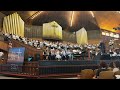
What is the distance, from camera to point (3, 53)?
5.27 m

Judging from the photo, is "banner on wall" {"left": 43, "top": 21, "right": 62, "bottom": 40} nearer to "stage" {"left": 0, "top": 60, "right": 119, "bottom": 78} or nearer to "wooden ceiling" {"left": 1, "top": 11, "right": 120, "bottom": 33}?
"wooden ceiling" {"left": 1, "top": 11, "right": 120, "bottom": 33}

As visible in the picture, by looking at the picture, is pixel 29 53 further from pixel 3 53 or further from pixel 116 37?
pixel 116 37

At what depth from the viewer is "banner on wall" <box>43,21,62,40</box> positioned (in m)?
5.55

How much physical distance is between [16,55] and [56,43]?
1122 millimetres

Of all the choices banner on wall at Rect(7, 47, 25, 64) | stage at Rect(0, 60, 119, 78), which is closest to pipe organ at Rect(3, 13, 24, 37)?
banner on wall at Rect(7, 47, 25, 64)

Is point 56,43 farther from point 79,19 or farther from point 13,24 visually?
point 13,24

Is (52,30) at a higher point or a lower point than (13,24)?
lower

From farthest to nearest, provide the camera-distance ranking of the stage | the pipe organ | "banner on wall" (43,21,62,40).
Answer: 1. "banner on wall" (43,21,62,40)
2. the pipe organ
3. the stage

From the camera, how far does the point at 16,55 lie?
530cm

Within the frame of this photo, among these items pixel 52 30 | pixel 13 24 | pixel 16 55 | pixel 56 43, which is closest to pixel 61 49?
pixel 56 43

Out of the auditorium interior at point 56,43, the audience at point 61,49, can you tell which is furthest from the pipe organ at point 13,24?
the audience at point 61,49

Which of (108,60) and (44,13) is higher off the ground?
(44,13)
